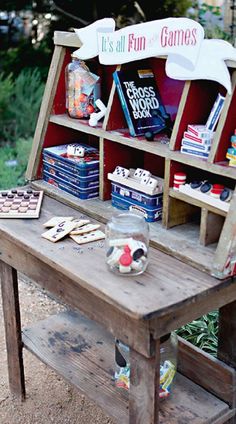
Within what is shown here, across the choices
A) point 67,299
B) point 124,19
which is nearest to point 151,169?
point 67,299

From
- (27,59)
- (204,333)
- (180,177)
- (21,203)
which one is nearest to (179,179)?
(180,177)

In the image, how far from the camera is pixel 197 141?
75.9 inches

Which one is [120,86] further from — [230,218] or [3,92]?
[3,92]

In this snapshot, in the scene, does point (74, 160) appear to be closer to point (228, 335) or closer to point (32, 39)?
point (228, 335)

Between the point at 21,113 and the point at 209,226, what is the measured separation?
4.63 m

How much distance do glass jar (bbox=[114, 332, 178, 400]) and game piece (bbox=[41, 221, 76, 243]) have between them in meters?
0.55

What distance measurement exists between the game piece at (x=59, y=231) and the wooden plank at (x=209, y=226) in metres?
0.47

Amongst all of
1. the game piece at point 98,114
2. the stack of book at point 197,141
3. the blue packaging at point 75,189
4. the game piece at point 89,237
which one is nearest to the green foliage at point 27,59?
the blue packaging at point 75,189

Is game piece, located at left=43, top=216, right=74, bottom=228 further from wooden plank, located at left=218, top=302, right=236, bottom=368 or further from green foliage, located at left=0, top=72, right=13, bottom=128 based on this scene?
green foliage, located at left=0, top=72, right=13, bottom=128

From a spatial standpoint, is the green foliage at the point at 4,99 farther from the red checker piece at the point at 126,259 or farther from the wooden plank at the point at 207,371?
the red checker piece at the point at 126,259

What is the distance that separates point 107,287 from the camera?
5.74 feet

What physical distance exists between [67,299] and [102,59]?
867mm

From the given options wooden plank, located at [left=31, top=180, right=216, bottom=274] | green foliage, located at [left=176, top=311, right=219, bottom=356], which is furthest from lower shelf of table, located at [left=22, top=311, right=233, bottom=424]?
wooden plank, located at [left=31, top=180, right=216, bottom=274]

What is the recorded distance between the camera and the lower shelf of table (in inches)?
85.0
